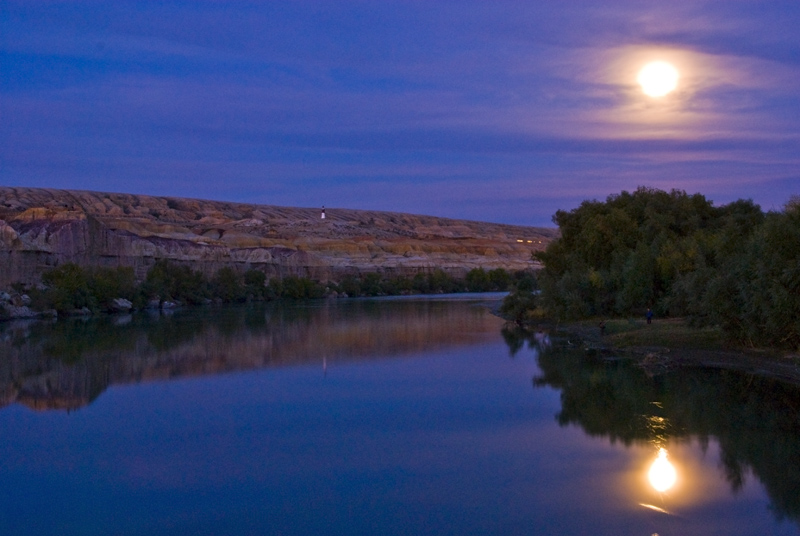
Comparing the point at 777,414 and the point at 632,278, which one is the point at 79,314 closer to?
the point at 632,278

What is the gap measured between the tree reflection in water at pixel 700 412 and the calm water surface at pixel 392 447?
0.05m

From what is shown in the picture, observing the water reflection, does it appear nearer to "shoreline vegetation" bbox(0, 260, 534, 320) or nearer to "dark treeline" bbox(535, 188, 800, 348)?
"shoreline vegetation" bbox(0, 260, 534, 320)

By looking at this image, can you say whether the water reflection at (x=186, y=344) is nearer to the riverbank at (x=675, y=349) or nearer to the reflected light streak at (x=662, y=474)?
the riverbank at (x=675, y=349)

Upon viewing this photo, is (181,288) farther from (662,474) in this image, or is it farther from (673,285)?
(662,474)

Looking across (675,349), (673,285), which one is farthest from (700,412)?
(673,285)

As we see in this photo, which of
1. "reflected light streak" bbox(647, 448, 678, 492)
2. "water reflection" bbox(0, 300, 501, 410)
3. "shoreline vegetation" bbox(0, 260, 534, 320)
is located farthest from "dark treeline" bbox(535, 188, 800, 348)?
"shoreline vegetation" bbox(0, 260, 534, 320)

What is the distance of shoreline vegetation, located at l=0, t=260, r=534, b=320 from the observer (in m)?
38.4

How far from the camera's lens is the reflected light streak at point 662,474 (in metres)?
9.28

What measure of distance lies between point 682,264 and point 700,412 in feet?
37.2

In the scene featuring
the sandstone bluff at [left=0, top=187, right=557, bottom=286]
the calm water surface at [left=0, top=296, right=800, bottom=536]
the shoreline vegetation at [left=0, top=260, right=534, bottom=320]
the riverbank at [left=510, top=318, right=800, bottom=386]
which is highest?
the sandstone bluff at [left=0, top=187, right=557, bottom=286]

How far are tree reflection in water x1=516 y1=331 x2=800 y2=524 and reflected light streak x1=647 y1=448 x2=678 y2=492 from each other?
648mm

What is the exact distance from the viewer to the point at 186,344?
25406 millimetres

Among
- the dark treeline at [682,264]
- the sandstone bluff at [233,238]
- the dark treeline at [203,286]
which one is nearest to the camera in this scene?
the dark treeline at [682,264]

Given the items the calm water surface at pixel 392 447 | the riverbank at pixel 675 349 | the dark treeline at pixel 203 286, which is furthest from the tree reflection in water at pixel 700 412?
the dark treeline at pixel 203 286
